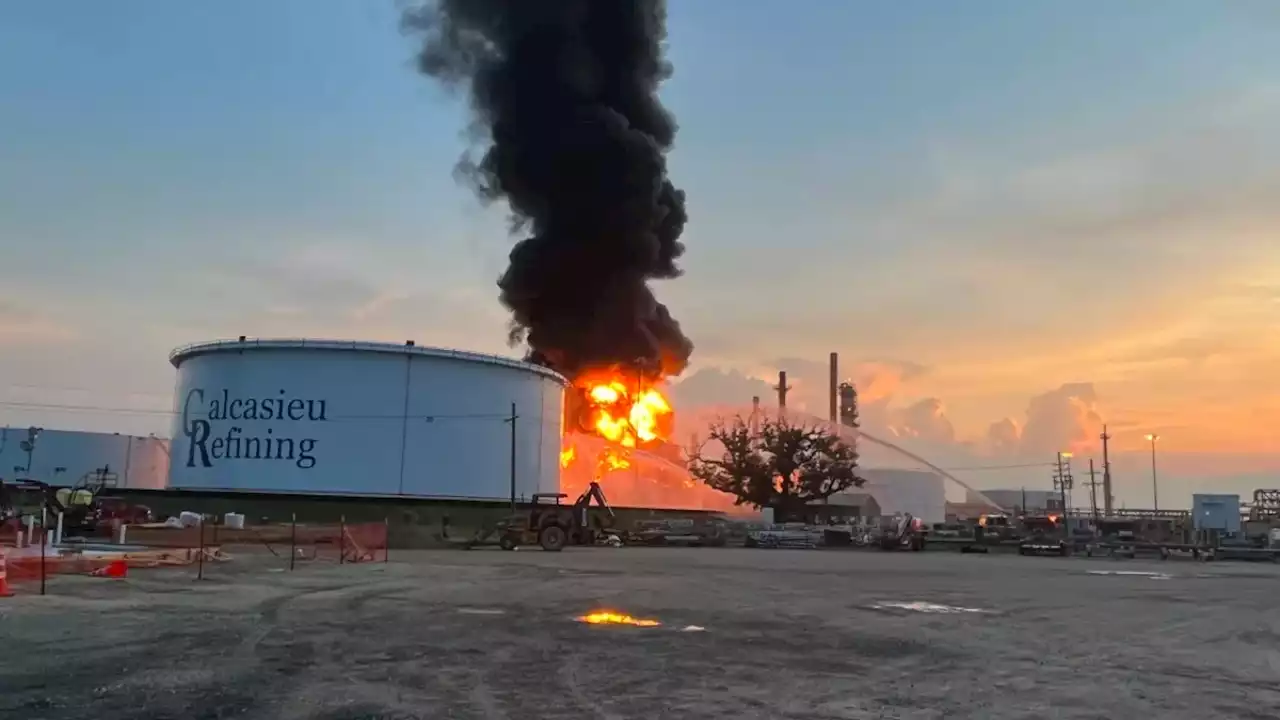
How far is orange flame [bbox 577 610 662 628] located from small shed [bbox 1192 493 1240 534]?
46.0 metres

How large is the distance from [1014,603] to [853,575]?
7825 millimetres

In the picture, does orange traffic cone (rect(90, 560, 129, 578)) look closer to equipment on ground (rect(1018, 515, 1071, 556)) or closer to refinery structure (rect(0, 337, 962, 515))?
refinery structure (rect(0, 337, 962, 515))

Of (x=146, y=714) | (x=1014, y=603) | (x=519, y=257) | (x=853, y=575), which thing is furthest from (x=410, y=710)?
(x=519, y=257)

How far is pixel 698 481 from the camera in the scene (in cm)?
7531

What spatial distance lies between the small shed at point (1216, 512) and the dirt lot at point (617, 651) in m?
34.0

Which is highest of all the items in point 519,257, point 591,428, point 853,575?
point 519,257

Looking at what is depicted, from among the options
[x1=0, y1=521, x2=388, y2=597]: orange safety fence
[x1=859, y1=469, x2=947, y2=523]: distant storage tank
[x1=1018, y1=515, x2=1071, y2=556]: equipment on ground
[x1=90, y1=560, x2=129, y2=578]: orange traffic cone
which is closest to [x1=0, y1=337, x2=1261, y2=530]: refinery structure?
[x1=1018, y1=515, x2=1071, y2=556]: equipment on ground

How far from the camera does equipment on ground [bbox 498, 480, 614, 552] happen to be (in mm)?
38469

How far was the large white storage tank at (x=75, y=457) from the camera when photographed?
6969 cm

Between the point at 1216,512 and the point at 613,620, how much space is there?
47837mm

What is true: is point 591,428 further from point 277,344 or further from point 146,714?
point 146,714

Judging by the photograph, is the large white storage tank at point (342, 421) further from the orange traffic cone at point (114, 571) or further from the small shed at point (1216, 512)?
the small shed at point (1216, 512)

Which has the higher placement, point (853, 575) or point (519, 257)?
point (519, 257)

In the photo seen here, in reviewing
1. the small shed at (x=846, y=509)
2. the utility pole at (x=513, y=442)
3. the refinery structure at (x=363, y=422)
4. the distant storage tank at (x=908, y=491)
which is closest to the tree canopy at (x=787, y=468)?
the small shed at (x=846, y=509)
